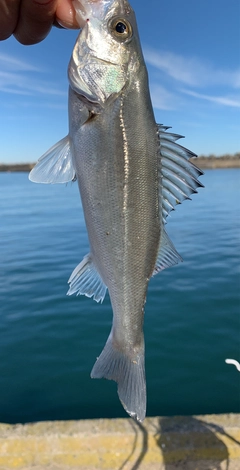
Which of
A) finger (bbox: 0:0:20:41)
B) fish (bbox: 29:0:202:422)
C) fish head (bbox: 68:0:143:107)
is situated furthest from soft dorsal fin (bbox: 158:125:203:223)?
finger (bbox: 0:0:20:41)

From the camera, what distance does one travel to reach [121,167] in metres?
1.90

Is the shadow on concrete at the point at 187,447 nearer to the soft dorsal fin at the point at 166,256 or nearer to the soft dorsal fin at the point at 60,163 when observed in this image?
the soft dorsal fin at the point at 166,256

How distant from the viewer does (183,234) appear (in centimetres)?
1914

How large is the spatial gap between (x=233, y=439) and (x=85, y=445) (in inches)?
61.2

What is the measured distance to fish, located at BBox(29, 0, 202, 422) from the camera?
1.90m

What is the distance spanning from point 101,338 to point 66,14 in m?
7.46

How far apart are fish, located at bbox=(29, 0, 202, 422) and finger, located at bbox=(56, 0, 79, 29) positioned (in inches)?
1.3

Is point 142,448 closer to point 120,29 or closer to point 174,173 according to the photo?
point 174,173

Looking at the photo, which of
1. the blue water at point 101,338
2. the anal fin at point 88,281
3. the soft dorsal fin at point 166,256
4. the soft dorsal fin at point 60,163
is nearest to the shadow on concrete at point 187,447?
the blue water at point 101,338

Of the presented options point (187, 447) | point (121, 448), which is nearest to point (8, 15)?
point (121, 448)

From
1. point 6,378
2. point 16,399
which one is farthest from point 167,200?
point 6,378

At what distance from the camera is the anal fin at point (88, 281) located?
217cm

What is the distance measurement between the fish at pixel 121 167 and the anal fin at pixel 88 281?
0.05m

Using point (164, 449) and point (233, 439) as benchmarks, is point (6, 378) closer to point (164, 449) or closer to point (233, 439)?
point (164, 449)
